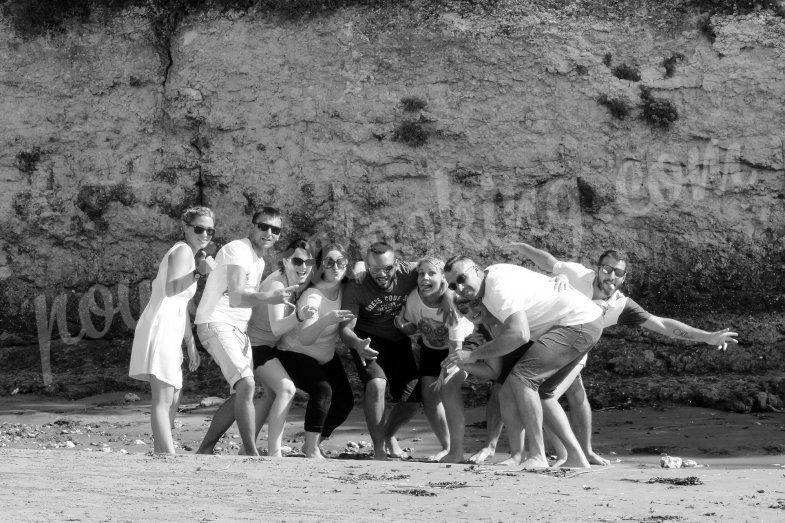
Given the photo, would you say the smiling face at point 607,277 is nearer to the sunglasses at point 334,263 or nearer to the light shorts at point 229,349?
the sunglasses at point 334,263

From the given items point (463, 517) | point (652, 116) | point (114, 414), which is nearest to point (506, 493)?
point (463, 517)

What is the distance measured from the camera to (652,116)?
1156 cm

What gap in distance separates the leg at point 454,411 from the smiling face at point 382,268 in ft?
2.47

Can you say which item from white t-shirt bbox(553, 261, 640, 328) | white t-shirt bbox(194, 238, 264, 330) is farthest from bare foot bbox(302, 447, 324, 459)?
white t-shirt bbox(553, 261, 640, 328)

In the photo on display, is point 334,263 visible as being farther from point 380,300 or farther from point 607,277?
point 607,277

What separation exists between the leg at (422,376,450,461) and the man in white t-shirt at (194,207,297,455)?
1.12 metres

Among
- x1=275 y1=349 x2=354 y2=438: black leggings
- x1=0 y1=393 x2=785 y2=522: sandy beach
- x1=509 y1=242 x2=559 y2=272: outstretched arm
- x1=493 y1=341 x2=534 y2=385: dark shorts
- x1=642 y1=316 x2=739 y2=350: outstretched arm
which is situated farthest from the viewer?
x1=509 y1=242 x2=559 y2=272: outstretched arm

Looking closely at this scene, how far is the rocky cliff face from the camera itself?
453 inches

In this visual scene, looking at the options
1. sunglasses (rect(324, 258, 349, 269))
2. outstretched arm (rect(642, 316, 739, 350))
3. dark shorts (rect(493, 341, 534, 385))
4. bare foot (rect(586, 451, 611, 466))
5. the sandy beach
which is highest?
sunglasses (rect(324, 258, 349, 269))

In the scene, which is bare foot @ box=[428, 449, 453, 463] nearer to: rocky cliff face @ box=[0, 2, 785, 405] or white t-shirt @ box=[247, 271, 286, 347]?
white t-shirt @ box=[247, 271, 286, 347]

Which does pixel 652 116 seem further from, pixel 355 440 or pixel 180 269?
pixel 180 269

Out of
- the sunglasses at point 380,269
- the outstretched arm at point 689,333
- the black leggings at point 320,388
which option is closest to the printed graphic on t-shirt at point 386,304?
the sunglasses at point 380,269

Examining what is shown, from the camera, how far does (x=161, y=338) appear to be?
7.15 m

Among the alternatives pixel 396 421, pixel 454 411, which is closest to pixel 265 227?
pixel 396 421
